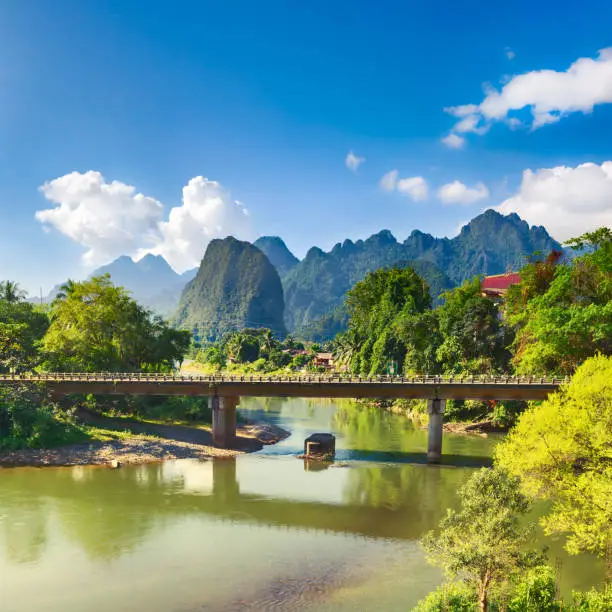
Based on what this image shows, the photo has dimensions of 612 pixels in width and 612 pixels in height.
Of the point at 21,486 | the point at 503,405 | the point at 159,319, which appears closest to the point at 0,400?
the point at 21,486

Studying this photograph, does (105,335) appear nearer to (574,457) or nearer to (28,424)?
(28,424)

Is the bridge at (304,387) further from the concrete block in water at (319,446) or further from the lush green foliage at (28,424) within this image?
the concrete block in water at (319,446)

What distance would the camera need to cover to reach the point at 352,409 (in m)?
93.2

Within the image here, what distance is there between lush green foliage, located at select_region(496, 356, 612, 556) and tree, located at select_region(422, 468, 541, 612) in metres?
6.47

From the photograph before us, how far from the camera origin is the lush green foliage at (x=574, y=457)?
24453 millimetres

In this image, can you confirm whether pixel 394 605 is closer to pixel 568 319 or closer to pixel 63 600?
pixel 63 600

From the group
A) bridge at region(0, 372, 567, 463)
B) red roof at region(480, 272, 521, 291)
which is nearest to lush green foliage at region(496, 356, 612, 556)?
bridge at region(0, 372, 567, 463)

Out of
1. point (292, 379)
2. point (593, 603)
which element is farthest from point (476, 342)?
point (593, 603)

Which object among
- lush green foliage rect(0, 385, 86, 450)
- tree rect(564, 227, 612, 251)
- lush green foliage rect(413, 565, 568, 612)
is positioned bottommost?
lush green foliage rect(413, 565, 568, 612)

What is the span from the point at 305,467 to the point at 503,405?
95.9 ft

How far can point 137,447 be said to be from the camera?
52938 millimetres

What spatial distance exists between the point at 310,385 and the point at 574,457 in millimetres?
30953

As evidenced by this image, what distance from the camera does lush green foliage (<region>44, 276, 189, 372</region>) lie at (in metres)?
66.5

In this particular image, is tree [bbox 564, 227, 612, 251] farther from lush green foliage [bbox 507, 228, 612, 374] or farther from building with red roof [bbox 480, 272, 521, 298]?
building with red roof [bbox 480, 272, 521, 298]
